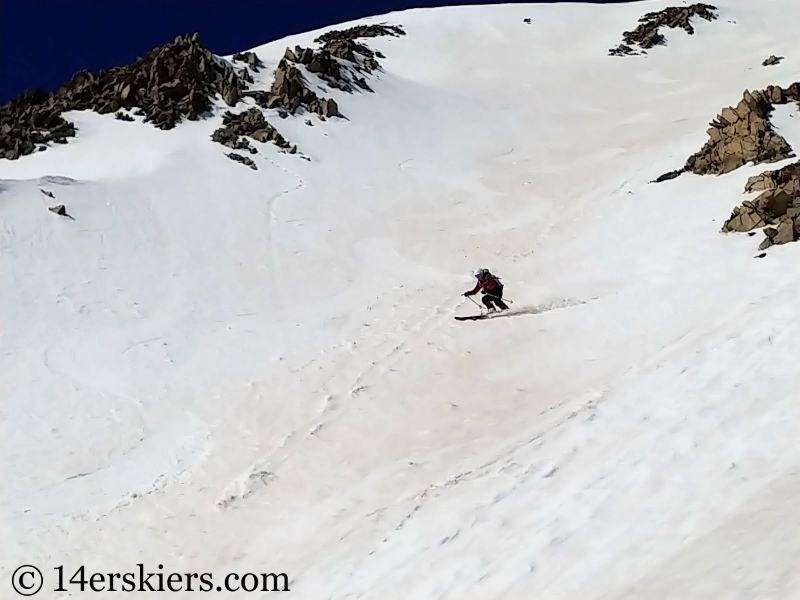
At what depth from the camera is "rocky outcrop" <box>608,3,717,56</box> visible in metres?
56.4

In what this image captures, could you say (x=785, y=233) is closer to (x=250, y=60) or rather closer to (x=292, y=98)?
(x=292, y=98)

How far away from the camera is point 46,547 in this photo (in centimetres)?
931

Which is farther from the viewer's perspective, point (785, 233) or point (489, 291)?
point (489, 291)

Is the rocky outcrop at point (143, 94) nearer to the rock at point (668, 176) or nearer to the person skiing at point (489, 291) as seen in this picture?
the rock at point (668, 176)

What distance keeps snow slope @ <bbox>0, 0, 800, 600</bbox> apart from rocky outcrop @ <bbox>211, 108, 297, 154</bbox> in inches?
36.9

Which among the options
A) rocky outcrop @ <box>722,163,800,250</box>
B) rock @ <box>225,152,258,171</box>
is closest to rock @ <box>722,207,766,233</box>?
rocky outcrop @ <box>722,163,800,250</box>

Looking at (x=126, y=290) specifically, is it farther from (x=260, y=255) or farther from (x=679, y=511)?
(x=679, y=511)

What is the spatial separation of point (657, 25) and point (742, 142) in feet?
140

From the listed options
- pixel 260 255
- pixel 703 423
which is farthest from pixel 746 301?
pixel 260 255

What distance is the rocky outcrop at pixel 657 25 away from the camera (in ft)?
185

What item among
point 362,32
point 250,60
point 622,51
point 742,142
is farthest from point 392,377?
point 362,32

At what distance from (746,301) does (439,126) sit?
2699 cm

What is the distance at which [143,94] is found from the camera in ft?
107

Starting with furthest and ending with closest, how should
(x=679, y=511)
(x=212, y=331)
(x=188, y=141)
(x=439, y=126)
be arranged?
(x=439, y=126), (x=188, y=141), (x=212, y=331), (x=679, y=511)
